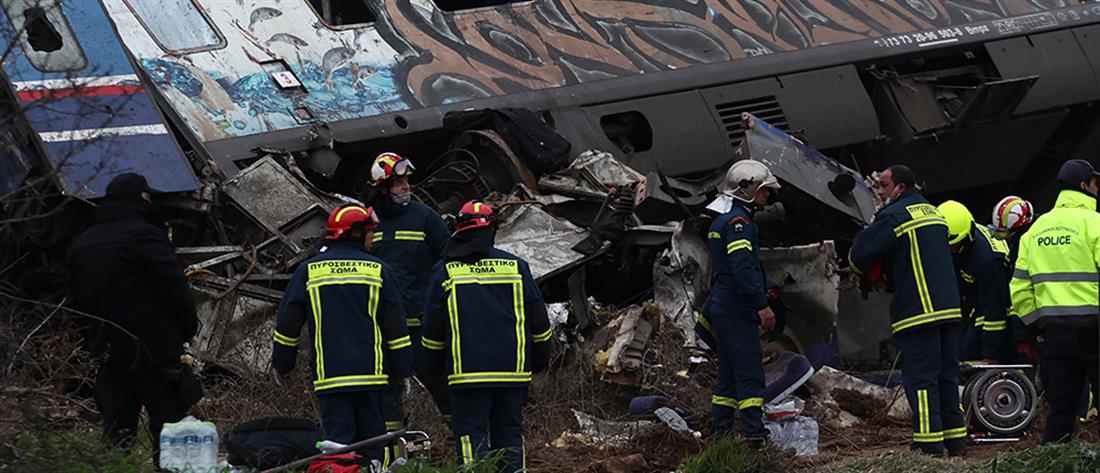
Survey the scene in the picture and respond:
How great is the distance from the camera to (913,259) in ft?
29.5

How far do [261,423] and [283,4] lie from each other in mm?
6008

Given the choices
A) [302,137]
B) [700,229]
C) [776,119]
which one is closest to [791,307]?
[700,229]

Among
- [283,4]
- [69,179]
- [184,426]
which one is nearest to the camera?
[184,426]

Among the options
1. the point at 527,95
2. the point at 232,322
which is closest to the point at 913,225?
the point at 232,322

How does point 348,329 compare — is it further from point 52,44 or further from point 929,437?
point 52,44

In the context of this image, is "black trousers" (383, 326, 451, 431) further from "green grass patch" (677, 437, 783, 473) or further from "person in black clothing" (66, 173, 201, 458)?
"green grass patch" (677, 437, 783, 473)

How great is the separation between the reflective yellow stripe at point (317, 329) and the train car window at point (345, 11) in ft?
19.1

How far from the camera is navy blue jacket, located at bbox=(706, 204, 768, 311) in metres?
9.19

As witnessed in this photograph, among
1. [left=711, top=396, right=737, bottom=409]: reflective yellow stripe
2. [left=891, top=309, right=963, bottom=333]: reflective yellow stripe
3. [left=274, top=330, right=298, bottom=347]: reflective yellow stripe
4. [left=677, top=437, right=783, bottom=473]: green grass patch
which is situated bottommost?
[left=677, top=437, right=783, bottom=473]: green grass patch

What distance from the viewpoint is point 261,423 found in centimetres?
752

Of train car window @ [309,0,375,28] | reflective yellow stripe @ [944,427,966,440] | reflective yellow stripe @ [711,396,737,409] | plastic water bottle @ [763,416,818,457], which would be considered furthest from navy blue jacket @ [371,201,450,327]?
train car window @ [309,0,375,28]

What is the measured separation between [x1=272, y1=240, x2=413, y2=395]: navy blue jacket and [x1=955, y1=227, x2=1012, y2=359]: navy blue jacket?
413 centimetres

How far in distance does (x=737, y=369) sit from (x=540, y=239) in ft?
9.46

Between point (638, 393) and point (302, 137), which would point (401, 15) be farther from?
point (638, 393)
